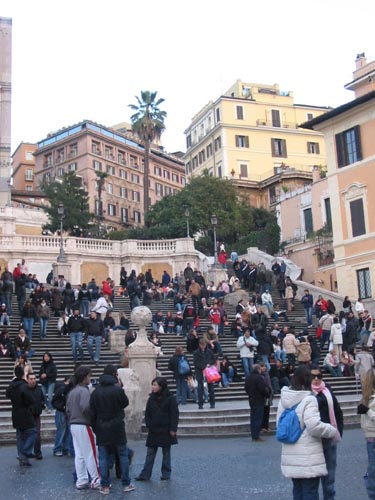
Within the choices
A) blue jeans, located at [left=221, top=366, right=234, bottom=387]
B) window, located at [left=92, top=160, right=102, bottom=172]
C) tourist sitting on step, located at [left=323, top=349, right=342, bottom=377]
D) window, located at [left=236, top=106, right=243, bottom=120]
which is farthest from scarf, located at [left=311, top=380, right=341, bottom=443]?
window, located at [left=92, top=160, right=102, bottom=172]

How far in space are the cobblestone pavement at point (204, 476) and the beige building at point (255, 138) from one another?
5459 centimetres

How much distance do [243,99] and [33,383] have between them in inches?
2442

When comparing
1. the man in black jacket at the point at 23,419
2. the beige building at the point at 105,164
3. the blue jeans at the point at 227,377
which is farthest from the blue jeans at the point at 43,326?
the beige building at the point at 105,164

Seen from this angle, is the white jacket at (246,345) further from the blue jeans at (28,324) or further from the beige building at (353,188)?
the beige building at (353,188)

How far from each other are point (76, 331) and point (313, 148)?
56.0 m

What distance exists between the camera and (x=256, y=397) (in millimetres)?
13828

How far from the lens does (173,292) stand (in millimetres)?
33000

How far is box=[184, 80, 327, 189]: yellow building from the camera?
69938mm

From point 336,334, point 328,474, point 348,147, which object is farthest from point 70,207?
point 328,474

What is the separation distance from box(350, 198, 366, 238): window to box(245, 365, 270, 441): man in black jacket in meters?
21.6

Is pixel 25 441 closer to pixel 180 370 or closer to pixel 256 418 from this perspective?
pixel 256 418

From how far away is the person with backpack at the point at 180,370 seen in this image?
17766mm

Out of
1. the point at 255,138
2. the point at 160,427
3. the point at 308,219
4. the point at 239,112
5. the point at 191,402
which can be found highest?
the point at 239,112

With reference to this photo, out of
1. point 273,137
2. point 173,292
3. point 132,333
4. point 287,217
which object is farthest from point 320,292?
point 273,137
